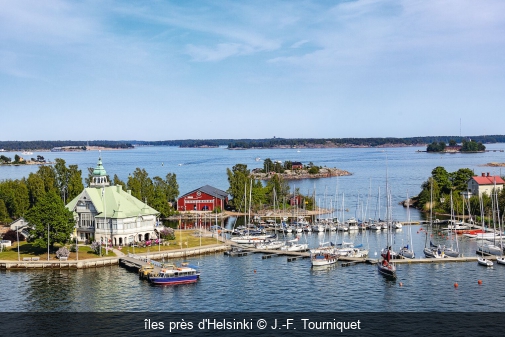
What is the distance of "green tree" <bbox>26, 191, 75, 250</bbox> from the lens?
6462 cm

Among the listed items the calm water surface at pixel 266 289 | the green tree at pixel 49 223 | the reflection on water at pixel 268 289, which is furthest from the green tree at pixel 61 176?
the reflection on water at pixel 268 289

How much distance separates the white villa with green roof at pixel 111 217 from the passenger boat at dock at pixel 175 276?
16956mm

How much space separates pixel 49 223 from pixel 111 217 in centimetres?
838

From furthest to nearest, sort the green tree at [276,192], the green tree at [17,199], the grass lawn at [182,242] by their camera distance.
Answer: the green tree at [276,192]
the green tree at [17,199]
the grass lawn at [182,242]

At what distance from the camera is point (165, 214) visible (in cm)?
9944

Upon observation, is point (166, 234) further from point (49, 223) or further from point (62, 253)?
point (49, 223)

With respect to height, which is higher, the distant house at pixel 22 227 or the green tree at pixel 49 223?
the green tree at pixel 49 223

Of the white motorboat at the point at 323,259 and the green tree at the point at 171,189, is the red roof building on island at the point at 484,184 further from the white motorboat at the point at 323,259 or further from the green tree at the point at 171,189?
the green tree at the point at 171,189

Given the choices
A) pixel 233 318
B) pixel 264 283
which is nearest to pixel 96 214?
pixel 264 283

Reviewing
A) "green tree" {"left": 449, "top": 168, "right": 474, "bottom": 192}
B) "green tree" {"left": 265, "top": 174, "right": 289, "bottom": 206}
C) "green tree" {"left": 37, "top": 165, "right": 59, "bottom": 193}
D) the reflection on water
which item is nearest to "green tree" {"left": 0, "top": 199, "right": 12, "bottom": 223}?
"green tree" {"left": 37, "top": 165, "right": 59, "bottom": 193}

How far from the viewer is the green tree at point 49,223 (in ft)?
212

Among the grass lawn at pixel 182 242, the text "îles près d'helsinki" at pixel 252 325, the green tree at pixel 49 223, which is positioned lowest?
the text "îles près d'helsinki" at pixel 252 325

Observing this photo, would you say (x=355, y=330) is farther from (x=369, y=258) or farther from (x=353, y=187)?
(x=353, y=187)

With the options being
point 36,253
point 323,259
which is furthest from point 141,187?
point 323,259
